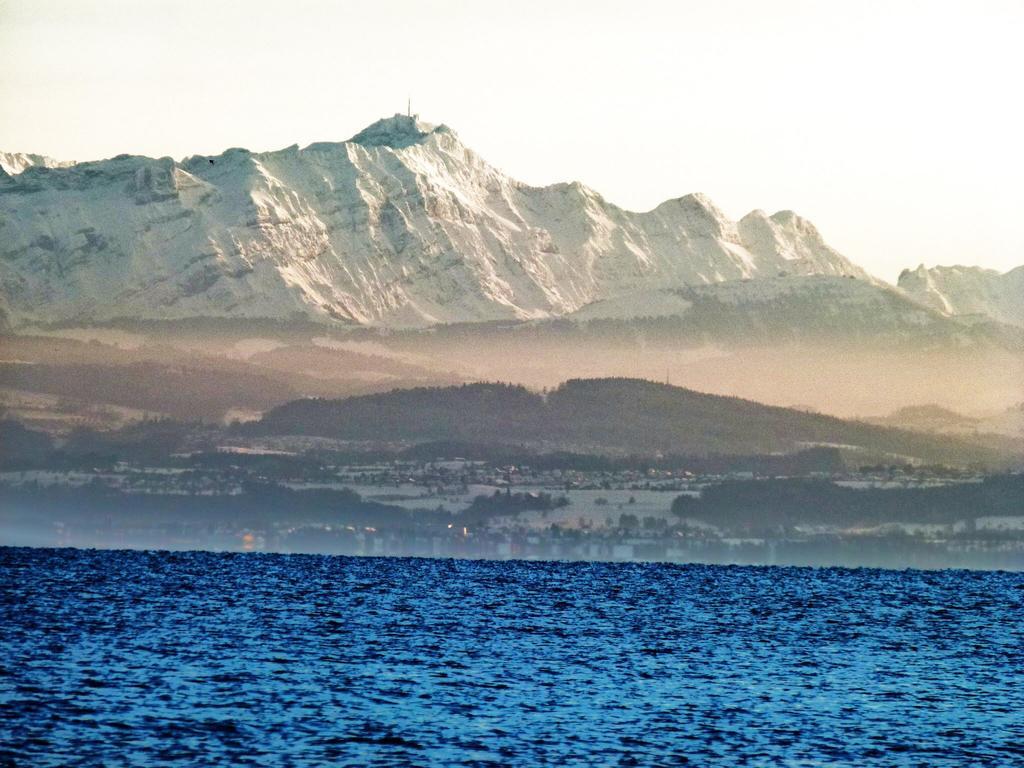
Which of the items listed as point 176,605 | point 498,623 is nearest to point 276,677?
point 498,623

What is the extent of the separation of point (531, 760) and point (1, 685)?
3630 centimetres

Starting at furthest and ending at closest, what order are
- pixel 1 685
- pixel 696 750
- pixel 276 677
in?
pixel 276 677 < pixel 1 685 < pixel 696 750

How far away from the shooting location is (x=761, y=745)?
86438 millimetres

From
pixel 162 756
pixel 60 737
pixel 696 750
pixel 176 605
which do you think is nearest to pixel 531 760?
pixel 696 750

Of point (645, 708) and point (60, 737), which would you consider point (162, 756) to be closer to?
point (60, 737)

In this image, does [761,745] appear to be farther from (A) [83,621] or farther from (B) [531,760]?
(A) [83,621]

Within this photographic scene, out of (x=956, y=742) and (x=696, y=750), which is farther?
(x=956, y=742)

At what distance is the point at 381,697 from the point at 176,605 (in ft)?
307

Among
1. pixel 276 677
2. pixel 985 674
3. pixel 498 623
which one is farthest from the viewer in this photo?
pixel 498 623

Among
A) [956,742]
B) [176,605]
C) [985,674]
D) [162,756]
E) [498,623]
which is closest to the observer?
[162,756]

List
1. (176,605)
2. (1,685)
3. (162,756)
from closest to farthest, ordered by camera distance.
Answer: (162,756) → (1,685) → (176,605)

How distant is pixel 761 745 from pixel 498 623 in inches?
3599

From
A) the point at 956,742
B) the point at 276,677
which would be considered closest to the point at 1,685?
the point at 276,677

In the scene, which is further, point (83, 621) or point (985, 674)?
point (83, 621)
